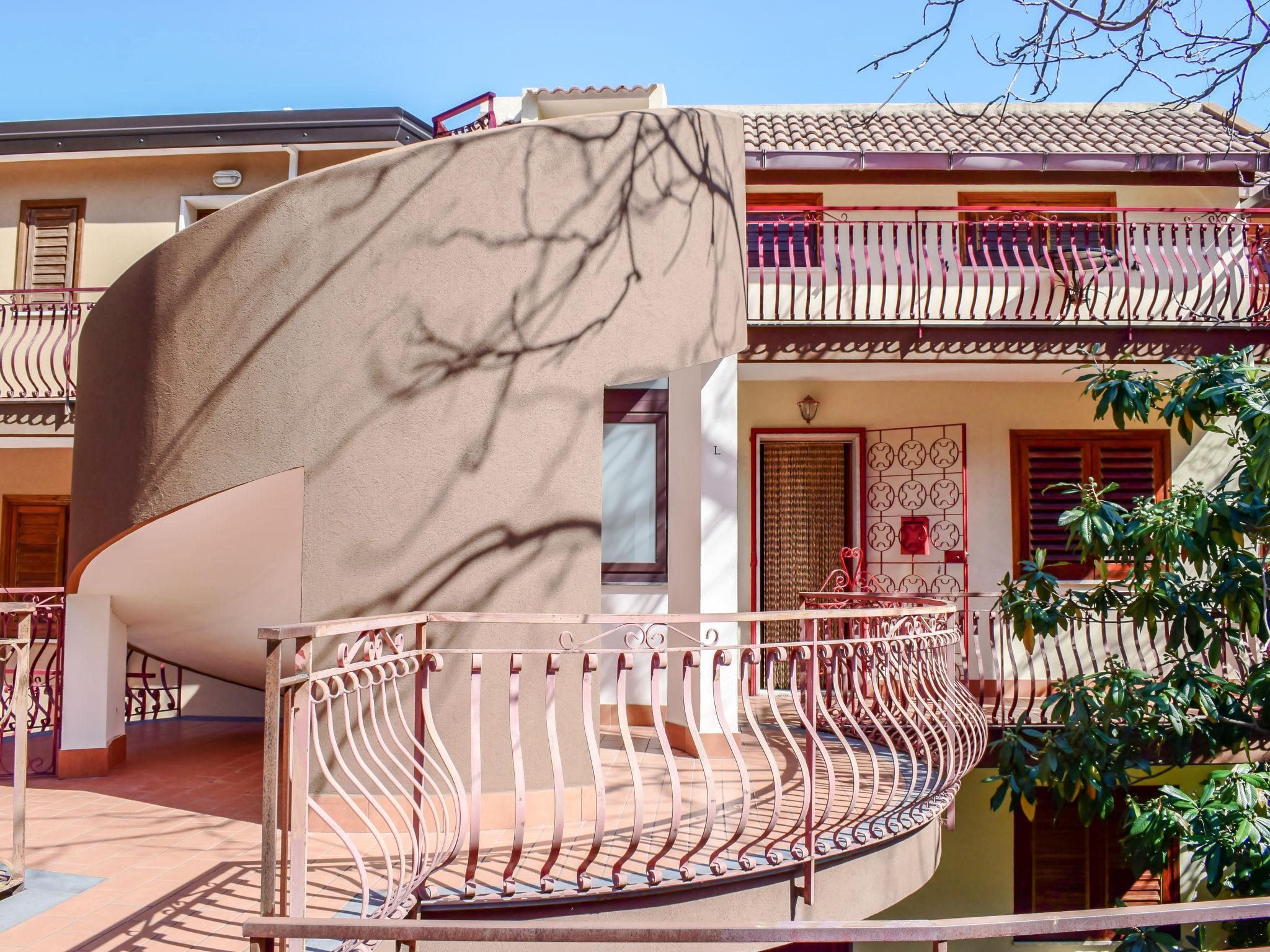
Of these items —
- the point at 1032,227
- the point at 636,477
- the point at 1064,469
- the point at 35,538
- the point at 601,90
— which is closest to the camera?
the point at 636,477

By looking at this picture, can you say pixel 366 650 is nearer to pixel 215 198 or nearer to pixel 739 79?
pixel 215 198

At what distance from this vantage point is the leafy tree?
5195 millimetres

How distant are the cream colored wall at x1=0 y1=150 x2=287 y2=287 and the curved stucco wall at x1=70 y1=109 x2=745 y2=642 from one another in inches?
217

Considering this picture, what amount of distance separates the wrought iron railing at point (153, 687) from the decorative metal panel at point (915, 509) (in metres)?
6.54

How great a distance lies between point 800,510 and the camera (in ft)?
31.1

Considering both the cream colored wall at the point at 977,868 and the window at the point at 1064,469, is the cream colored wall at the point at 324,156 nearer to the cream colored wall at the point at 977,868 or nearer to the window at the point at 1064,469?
the window at the point at 1064,469

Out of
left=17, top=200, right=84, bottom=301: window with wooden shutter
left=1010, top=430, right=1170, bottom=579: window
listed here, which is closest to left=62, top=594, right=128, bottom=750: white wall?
left=17, top=200, right=84, bottom=301: window with wooden shutter

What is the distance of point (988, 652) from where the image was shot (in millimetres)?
8969

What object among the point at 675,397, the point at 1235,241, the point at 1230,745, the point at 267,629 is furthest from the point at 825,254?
the point at 267,629

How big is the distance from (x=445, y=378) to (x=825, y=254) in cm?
616

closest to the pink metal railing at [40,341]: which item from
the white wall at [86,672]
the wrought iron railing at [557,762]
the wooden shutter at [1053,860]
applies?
the white wall at [86,672]

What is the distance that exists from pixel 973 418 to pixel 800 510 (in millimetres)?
2013

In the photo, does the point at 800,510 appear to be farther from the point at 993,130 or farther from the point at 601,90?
the point at 993,130

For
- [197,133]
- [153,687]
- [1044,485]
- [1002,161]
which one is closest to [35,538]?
[153,687]
